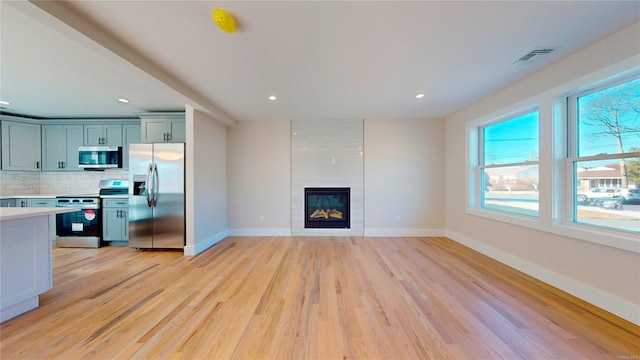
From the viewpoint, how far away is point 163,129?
12.4 ft

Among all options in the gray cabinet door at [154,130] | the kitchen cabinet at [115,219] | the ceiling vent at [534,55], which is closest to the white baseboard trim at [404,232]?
the ceiling vent at [534,55]

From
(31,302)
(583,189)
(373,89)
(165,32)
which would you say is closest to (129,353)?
(31,302)

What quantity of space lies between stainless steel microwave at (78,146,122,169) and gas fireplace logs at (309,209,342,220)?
3.96 meters

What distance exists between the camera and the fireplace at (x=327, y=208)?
4621 millimetres

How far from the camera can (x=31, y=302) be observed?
198 centimetres

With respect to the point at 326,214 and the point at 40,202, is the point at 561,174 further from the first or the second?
the point at 40,202

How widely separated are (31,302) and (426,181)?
18.5ft

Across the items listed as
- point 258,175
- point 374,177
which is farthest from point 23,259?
point 374,177

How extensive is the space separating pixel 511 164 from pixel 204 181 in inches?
191

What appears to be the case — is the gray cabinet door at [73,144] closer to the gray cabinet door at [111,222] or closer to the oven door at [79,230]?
the oven door at [79,230]

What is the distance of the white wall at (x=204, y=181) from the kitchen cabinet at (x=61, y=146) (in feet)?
8.75

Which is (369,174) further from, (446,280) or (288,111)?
(446,280)

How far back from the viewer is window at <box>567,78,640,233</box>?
6.34 ft

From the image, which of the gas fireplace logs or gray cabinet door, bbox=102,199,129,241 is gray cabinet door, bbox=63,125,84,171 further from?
the gas fireplace logs
